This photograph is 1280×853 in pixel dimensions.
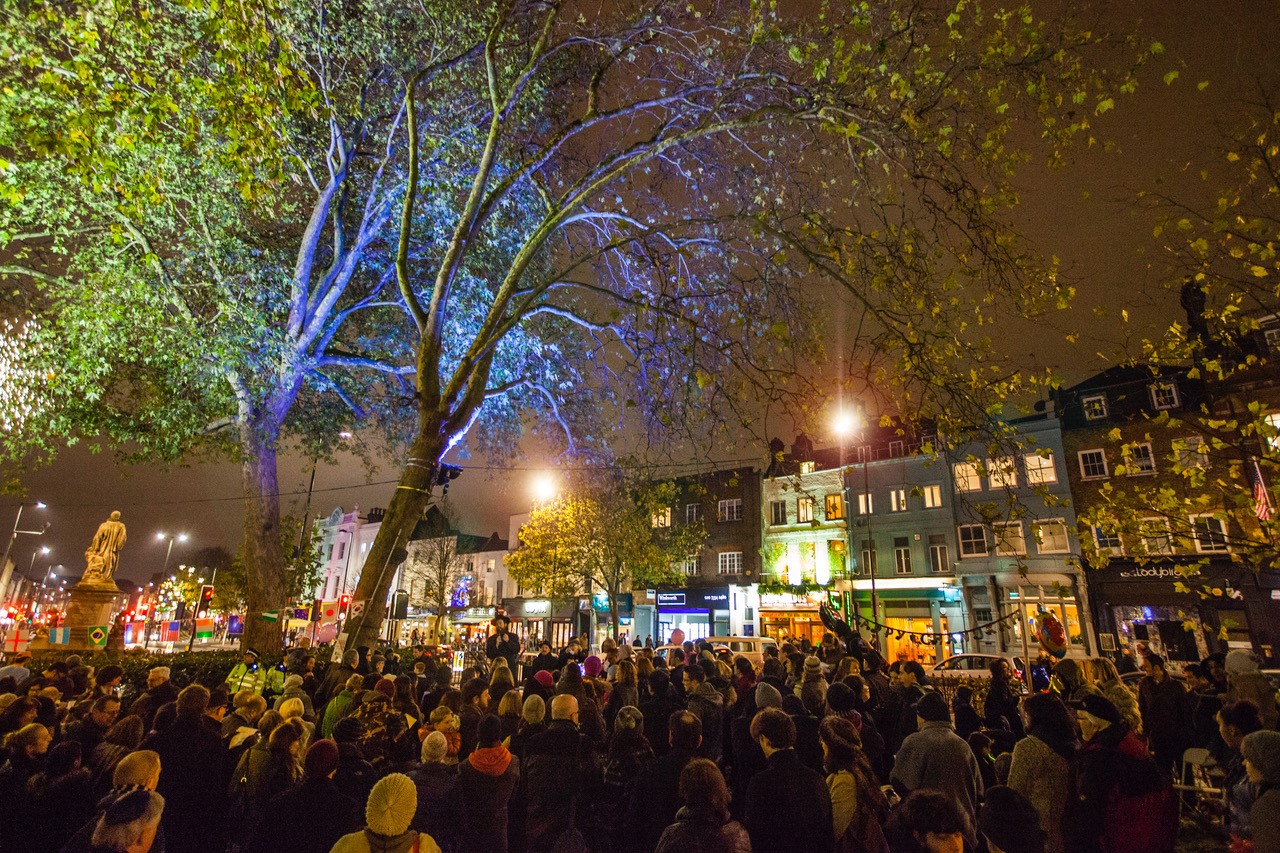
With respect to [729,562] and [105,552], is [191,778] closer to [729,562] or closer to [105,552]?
[105,552]

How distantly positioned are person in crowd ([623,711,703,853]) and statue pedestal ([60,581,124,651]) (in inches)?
684

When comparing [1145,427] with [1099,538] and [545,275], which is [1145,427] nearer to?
[1099,538]

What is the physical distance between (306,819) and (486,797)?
4.22 feet

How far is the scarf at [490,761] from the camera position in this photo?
4.68 m

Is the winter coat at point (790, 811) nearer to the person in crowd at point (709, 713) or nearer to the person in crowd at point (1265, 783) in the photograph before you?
the person in crowd at point (1265, 783)

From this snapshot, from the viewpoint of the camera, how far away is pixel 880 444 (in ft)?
117

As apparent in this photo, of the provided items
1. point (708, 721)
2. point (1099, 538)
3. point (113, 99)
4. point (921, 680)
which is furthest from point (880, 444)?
point (113, 99)

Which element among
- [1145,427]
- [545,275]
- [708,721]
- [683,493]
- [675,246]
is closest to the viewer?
[708,721]

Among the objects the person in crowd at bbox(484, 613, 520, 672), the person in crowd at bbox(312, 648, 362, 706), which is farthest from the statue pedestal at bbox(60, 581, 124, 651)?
the person in crowd at bbox(312, 648, 362, 706)

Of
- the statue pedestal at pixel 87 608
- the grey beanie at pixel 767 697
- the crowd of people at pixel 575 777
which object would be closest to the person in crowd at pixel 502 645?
the crowd of people at pixel 575 777

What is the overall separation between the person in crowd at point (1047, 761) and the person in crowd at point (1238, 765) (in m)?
1.20

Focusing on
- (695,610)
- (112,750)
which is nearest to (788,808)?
(112,750)

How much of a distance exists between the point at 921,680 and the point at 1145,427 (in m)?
26.8

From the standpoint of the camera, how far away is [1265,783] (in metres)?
3.99
